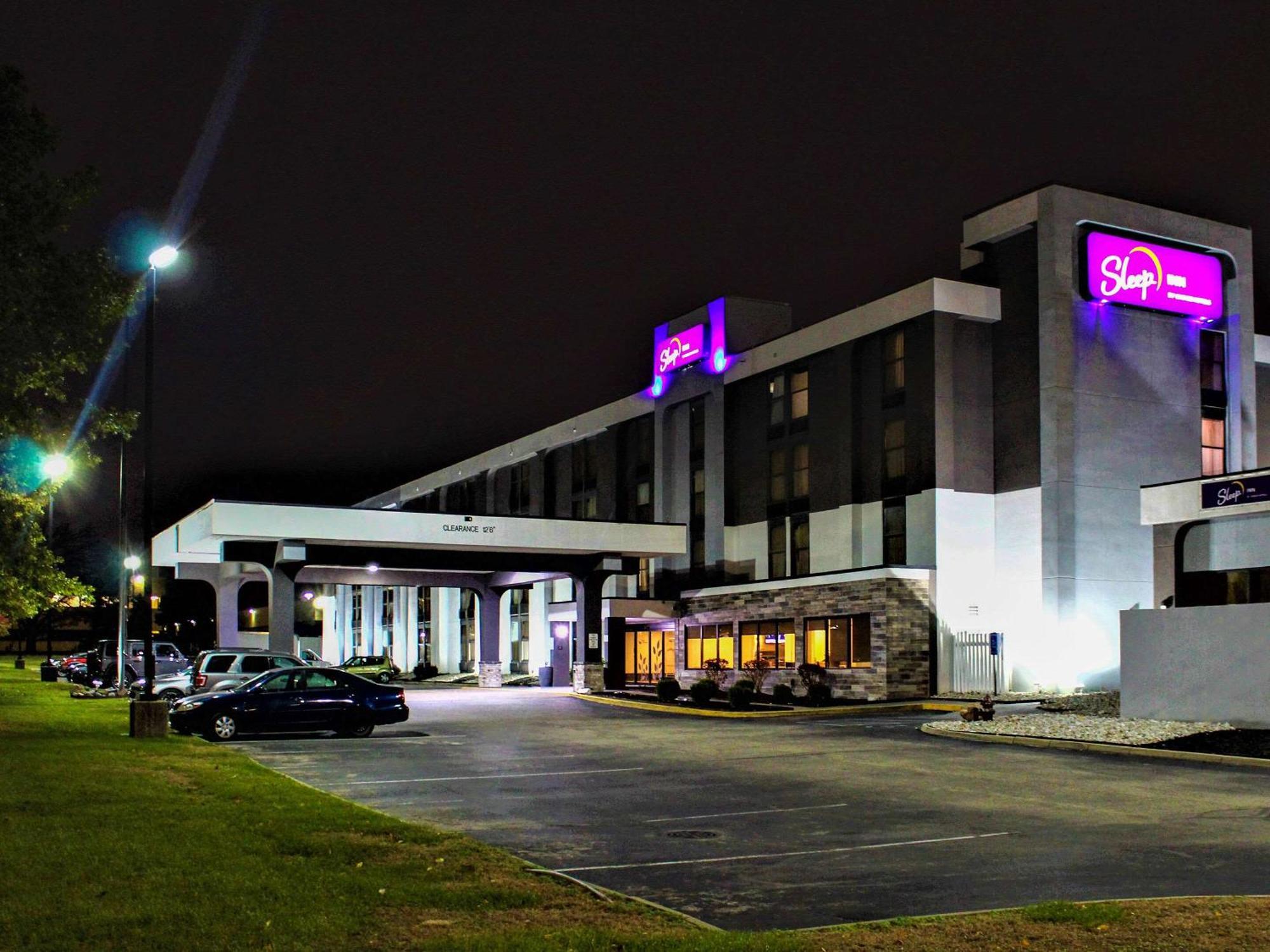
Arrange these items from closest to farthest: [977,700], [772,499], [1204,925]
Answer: [1204,925]
[977,700]
[772,499]

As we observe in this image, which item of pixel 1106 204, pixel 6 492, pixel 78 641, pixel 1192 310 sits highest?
pixel 1106 204

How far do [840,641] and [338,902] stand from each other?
36.6 m

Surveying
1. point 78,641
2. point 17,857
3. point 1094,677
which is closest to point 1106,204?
point 1094,677

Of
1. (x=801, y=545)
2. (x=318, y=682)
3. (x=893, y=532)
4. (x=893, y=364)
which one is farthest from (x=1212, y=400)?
(x=318, y=682)

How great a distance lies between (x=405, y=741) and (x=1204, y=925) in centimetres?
2006

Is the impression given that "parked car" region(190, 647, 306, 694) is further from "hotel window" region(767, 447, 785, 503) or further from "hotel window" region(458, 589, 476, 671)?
"hotel window" region(458, 589, 476, 671)

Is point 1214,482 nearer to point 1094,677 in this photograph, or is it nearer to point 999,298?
point 1094,677

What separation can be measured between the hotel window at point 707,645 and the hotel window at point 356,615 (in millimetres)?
46691

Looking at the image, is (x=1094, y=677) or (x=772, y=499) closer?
(x=1094, y=677)

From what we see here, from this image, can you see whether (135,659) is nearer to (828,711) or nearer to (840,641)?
(840,641)

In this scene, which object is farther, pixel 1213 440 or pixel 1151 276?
pixel 1213 440

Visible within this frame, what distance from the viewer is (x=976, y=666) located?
4269 cm

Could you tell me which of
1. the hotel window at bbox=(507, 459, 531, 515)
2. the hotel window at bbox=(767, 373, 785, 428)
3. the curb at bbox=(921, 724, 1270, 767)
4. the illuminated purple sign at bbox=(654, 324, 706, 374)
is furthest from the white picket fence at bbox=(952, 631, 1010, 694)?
the hotel window at bbox=(507, 459, 531, 515)

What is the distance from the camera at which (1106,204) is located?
4428 cm
